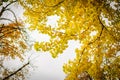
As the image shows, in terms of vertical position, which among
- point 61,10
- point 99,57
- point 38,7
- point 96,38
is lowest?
point 99,57

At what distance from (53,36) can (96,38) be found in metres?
1.71

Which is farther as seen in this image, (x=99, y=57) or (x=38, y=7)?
(x=99, y=57)

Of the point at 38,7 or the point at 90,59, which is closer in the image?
the point at 38,7

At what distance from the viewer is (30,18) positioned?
10.4 m

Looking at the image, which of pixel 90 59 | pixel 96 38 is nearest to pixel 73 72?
pixel 90 59

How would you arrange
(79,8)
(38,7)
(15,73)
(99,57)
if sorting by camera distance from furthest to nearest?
(15,73) < (99,57) < (38,7) < (79,8)

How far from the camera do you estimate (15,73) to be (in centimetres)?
1897

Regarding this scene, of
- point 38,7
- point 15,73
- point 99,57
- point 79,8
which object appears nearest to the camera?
point 79,8

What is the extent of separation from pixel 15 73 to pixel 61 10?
33.6ft

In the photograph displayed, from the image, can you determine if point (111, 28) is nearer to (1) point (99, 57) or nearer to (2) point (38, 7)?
(1) point (99, 57)

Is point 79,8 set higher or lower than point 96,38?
higher

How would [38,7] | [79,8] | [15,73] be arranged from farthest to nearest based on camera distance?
[15,73]
[38,7]
[79,8]

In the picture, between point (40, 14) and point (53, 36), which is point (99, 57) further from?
point (40, 14)

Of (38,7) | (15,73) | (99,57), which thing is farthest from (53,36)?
(15,73)
